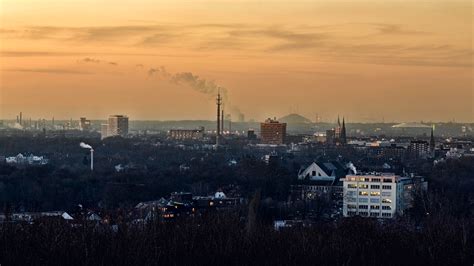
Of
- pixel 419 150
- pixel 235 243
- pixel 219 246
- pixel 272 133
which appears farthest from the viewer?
pixel 272 133

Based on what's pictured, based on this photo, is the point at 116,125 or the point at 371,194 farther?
the point at 116,125

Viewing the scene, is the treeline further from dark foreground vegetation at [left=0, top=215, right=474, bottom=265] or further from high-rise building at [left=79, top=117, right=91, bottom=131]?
high-rise building at [left=79, top=117, right=91, bottom=131]

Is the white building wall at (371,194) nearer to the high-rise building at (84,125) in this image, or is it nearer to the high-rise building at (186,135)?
the high-rise building at (186,135)

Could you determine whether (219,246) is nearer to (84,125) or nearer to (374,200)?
(374,200)

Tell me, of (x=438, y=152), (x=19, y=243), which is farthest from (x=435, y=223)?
(x=438, y=152)

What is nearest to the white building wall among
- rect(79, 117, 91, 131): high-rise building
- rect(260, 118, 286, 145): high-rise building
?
rect(260, 118, 286, 145): high-rise building

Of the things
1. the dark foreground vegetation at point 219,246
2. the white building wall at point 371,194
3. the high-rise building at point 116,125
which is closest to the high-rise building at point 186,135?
the high-rise building at point 116,125

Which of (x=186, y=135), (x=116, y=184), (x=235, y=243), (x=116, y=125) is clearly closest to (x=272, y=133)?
(x=186, y=135)
